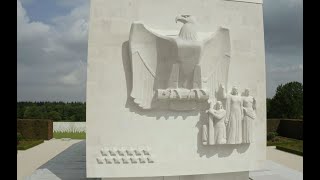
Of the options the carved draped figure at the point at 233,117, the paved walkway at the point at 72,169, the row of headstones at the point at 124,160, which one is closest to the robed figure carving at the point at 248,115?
the carved draped figure at the point at 233,117

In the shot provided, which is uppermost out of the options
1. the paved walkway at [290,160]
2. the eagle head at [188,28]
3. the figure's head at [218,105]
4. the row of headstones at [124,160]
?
the eagle head at [188,28]

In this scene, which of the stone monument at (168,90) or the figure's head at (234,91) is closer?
the stone monument at (168,90)

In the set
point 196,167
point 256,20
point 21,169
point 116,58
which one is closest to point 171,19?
point 116,58

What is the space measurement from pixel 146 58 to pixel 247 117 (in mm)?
3645

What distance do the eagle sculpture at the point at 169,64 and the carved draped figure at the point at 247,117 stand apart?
141 centimetres

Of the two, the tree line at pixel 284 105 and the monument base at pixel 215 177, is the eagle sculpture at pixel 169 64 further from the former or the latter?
the tree line at pixel 284 105

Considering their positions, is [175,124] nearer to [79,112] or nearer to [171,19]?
[171,19]

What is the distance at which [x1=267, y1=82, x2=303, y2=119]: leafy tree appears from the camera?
117ft

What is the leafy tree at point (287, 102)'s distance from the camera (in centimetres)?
3569

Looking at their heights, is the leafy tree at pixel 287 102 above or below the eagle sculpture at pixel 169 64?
below

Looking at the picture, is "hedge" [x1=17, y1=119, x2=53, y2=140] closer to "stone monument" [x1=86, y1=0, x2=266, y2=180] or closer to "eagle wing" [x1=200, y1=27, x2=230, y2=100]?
"stone monument" [x1=86, y1=0, x2=266, y2=180]

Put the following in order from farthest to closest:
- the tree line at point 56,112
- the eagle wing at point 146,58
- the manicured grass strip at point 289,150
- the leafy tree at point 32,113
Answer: the tree line at point 56,112, the leafy tree at point 32,113, the manicured grass strip at point 289,150, the eagle wing at point 146,58

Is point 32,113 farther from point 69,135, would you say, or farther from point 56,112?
point 69,135

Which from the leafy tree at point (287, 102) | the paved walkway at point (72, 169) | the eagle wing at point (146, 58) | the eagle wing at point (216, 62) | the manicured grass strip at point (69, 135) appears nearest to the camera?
the eagle wing at point (146, 58)
